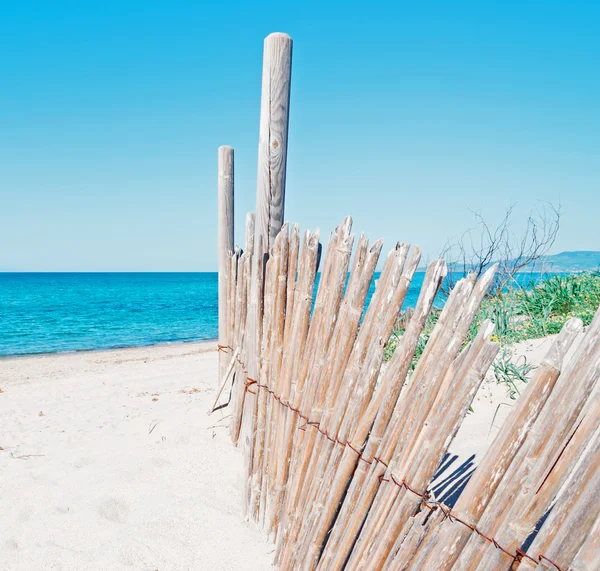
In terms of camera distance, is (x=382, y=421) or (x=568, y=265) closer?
(x=382, y=421)

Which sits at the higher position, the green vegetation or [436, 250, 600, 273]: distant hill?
[436, 250, 600, 273]: distant hill

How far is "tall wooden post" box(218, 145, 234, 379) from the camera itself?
15.3 feet

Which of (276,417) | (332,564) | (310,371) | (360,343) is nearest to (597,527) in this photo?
(360,343)

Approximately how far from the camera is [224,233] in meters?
4.79

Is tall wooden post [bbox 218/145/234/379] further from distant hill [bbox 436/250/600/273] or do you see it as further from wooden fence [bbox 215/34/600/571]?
distant hill [bbox 436/250/600/273]

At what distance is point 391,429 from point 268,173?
1749mm

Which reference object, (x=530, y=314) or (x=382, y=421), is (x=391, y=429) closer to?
(x=382, y=421)

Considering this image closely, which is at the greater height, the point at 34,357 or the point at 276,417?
the point at 276,417

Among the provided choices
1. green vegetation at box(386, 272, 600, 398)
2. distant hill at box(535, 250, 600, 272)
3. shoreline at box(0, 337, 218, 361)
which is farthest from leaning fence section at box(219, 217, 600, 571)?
shoreline at box(0, 337, 218, 361)

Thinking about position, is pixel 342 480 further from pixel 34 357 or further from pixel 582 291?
pixel 34 357

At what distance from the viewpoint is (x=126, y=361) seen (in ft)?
44.3

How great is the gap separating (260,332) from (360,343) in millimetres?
1169

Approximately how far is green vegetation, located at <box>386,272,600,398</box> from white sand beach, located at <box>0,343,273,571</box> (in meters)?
2.17

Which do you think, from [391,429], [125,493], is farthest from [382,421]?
[125,493]
